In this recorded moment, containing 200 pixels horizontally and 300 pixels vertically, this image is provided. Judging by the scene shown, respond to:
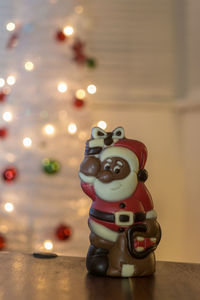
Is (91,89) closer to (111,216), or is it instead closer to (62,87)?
(62,87)

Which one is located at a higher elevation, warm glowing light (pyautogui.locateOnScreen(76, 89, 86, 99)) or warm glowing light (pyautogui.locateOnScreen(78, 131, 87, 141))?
warm glowing light (pyautogui.locateOnScreen(76, 89, 86, 99))

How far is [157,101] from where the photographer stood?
5.69ft

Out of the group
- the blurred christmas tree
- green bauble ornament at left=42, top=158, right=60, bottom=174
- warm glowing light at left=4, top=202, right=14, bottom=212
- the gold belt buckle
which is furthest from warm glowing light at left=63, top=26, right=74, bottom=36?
the gold belt buckle

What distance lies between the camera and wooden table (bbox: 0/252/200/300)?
25.4 inches

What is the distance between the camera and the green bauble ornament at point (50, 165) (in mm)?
1569

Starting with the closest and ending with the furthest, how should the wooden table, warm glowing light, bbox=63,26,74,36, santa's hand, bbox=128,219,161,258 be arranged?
the wooden table
santa's hand, bbox=128,219,161,258
warm glowing light, bbox=63,26,74,36

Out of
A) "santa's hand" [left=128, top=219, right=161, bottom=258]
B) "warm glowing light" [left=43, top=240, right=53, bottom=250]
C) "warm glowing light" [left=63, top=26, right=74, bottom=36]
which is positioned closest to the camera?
"santa's hand" [left=128, top=219, right=161, bottom=258]

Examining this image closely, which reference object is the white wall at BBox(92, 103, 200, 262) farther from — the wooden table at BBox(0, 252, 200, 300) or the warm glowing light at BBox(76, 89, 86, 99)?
the wooden table at BBox(0, 252, 200, 300)

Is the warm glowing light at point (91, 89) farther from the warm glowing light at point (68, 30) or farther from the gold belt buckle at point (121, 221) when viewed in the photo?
the gold belt buckle at point (121, 221)

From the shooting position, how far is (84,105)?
1654mm

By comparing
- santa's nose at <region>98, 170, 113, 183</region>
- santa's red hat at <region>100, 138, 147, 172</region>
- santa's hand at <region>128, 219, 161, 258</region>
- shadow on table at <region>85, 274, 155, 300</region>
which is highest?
santa's red hat at <region>100, 138, 147, 172</region>

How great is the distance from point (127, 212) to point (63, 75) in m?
0.98

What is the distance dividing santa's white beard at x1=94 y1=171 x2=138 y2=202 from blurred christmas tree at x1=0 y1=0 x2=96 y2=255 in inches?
31.5

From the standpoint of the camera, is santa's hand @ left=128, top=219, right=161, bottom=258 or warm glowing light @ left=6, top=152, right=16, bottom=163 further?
warm glowing light @ left=6, top=152, right=16, bottom=163
